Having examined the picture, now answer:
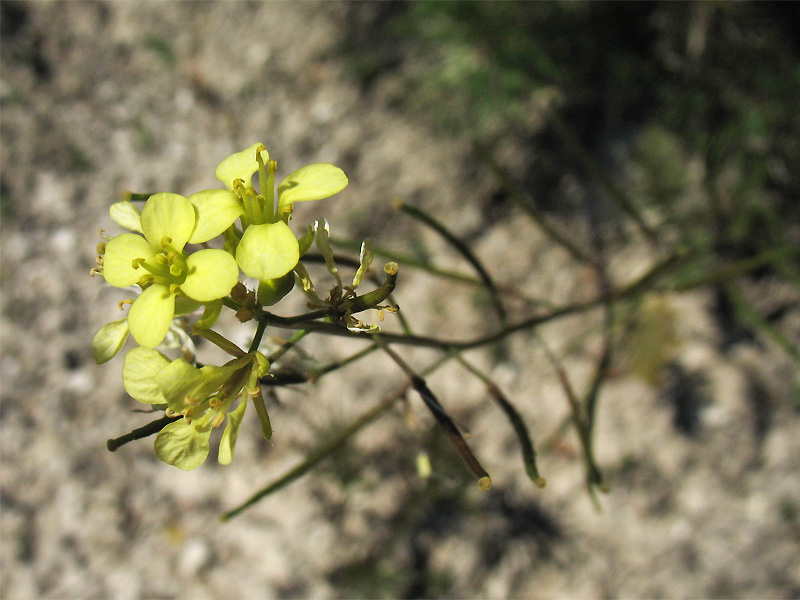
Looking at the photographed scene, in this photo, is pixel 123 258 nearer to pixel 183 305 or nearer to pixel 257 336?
pixel 183 305

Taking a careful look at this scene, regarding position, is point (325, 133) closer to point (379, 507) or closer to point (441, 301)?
point (441, 301)

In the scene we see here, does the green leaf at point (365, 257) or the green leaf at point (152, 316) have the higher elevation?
the green leaf at point (152, 316)

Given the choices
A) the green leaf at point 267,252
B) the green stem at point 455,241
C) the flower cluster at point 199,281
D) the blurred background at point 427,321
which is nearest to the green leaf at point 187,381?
the flower cluster at point 199,281

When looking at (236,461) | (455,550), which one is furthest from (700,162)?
(236,461)

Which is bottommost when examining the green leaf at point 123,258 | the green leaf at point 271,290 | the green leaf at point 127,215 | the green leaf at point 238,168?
the green leaf at point 271,290

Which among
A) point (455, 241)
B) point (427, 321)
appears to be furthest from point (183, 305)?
point (427, 321)

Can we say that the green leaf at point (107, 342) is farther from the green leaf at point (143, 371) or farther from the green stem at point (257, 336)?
the green stem at point (257, 336)

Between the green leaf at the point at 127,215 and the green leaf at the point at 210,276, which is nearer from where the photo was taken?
the green leaf at the point at 210,276
